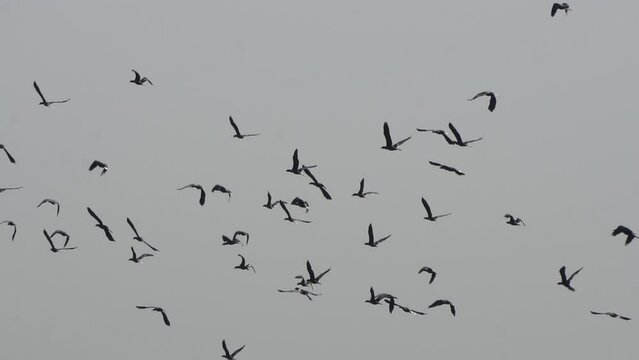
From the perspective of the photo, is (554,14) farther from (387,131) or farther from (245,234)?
(245,234)

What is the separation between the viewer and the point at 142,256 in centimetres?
9800

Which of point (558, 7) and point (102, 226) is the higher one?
point (558, 7)

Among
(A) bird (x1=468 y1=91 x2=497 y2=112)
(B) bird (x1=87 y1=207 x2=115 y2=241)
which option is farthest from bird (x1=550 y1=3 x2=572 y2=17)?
(B) bird (x1=87 y1=207 x2=115 y2=241)

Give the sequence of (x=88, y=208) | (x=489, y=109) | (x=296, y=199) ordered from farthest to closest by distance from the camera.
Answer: (x=296, y=199) < (x=88, y=208) < (x=489, y=109)

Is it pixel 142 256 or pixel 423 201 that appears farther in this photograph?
pixel 142 256

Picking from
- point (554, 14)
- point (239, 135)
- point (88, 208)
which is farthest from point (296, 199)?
point (554, 14)

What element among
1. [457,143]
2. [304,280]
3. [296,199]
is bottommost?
[304,280]

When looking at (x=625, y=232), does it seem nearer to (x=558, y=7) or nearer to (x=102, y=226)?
(x=558, y=7)

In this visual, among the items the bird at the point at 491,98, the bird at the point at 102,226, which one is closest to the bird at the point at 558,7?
the bird at the point at 491,98

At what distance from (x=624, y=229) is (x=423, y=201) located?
507 inches

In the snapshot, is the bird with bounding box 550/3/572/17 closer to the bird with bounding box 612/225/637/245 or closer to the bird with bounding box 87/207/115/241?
the bird with bounding box 612/225/637/245

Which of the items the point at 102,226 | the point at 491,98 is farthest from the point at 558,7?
the point at 102,226

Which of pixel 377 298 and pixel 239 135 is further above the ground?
pixel 239 135

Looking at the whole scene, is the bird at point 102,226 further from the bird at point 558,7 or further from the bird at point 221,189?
the bird at point 558,7
